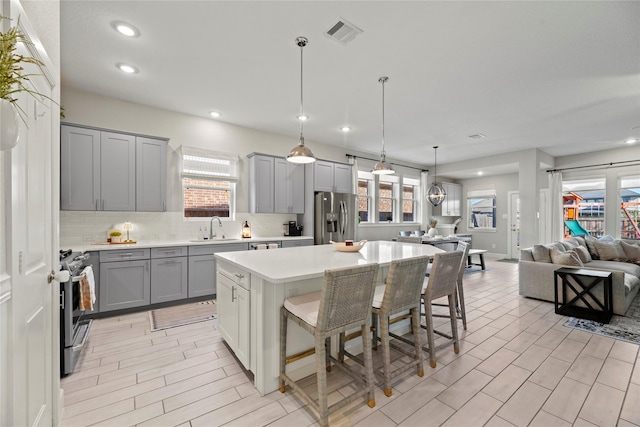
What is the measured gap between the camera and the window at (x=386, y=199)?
7.44 metres

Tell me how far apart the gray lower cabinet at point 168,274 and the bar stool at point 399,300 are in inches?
114

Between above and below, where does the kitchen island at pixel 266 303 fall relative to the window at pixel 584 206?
below

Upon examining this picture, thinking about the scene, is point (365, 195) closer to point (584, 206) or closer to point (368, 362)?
point (584, 206)

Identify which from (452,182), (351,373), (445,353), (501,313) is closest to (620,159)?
(452,182)

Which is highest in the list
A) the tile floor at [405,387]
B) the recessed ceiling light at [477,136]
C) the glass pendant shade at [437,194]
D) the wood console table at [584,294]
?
the recessed ceiling light at [477,136]

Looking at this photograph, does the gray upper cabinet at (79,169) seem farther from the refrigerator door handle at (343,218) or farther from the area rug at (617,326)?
the area rug at (617,326)

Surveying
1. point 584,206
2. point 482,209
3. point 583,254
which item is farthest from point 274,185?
point 584,206

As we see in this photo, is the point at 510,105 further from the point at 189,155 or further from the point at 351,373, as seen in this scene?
the point at 189,155

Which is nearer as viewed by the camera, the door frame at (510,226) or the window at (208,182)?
the window at (208,182)

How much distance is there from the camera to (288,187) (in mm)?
5242

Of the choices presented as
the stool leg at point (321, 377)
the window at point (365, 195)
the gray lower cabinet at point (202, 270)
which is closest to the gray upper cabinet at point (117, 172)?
the gray lower cabinet at point (202, 270)

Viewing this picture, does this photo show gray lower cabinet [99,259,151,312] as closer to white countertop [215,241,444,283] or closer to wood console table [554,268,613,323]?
white countertop [215,241,444,283]

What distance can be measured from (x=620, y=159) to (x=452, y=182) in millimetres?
3950

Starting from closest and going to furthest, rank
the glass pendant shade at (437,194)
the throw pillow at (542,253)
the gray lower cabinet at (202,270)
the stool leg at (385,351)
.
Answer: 1. the stool leg at (385,351)
2. the gray lower cabinet at (202,270)
3. the throw pillow at (542,253)
4. the glass pendant shade at (437,194)
